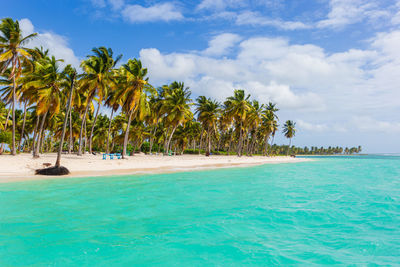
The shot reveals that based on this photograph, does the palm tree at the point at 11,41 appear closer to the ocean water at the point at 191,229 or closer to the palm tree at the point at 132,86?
the palm tree at the point at 132,86

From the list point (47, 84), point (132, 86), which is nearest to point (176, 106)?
point (132, 86)

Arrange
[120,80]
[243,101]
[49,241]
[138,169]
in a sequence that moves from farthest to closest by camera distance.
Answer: [243,101], [120,80], [138,169], [49,241]

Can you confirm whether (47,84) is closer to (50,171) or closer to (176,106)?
(50,171)

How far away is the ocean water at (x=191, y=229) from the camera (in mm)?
5930

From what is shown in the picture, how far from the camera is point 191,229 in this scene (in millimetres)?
7918

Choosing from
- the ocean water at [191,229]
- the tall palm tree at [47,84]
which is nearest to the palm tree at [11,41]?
the tall palm tree at [47,84]

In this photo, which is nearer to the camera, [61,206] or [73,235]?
[73,235]

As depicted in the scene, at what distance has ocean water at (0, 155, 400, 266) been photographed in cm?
593

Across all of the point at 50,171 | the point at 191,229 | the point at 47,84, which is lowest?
the point at 50,171

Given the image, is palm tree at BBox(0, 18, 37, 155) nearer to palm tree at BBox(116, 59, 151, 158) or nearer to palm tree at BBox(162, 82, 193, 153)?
palm tree at BBox(116, 59, 151, 158)

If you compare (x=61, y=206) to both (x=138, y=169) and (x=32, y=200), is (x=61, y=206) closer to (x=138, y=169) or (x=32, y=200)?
(x=32, y=200)

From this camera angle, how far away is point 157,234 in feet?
24.4

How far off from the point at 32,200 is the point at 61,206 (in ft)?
7.03

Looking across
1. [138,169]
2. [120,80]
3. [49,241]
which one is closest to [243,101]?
[120,80]
